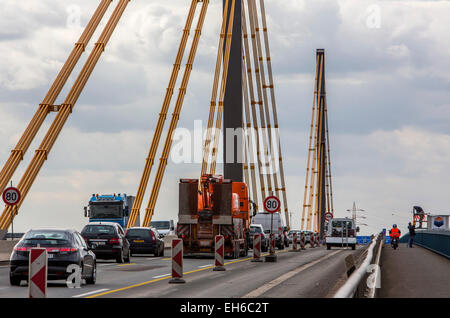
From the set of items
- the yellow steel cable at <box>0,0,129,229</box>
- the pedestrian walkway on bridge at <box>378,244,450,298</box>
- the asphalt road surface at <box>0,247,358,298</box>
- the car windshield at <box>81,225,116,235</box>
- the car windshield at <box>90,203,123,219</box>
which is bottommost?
the asphalt road surface at <box>0,247,358,298</box>

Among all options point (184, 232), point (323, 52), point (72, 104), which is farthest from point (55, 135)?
point (323, 52)

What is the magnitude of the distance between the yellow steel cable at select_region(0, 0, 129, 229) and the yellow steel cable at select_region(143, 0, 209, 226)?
7274 mm

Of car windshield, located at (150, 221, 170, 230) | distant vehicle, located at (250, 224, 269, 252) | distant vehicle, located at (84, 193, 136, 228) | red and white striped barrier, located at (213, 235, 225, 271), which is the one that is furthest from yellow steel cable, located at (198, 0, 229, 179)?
red and white striped barrier, located at (213, 235, 225, 271)

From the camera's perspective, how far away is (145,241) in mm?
39188

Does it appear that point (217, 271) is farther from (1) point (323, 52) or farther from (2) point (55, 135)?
(1) point (323, 52)

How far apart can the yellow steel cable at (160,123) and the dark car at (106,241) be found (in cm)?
1668

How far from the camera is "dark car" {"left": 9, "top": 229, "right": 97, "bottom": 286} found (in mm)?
19234

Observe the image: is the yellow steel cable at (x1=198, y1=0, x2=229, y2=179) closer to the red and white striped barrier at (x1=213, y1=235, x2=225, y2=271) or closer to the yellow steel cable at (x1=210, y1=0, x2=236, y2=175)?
the yellow steel cable at (x1=210, y1=0, x2=236, y2=175)

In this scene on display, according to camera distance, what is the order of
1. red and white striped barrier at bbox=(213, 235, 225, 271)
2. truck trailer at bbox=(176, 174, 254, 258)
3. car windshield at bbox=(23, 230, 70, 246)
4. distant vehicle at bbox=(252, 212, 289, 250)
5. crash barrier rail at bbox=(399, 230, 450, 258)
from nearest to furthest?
car windshield at bbox=(23, 230, 70, 246) → red and white striped barrier at bbox=(213, 235, 225, 271) → truck trailer at bbox=(176, 174, 254, 258) → crash barrier rail at bbox=(399, 230, 450, 258) → distant vehicle at bbox=(252, 212, 289, 250)

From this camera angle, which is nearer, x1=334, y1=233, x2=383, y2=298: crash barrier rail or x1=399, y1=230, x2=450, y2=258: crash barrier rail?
x1=334, y1=233, x2=383, y2=298: crash barrier rail

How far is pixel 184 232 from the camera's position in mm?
36625

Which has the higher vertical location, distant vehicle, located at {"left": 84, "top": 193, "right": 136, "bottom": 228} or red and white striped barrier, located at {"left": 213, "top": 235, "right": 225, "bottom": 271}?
distant vehicle, located at {"left": 84, "top": 193, "right": 136, "bottom": 228}

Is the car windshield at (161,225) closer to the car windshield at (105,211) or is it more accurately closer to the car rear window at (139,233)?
the car windshield at (105,211)

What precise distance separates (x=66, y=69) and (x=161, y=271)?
20.9m
